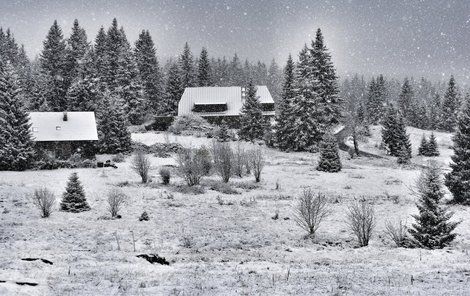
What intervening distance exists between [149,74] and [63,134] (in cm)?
3606

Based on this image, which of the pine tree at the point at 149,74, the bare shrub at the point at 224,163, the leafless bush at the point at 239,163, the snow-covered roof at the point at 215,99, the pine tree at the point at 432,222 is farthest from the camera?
the pine tree at the point at 149,74

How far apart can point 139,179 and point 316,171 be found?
16.5 m

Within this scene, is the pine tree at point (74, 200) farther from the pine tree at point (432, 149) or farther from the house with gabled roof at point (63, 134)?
the pine tree at point (432, 149)

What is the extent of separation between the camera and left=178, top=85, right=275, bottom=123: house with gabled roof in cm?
6738

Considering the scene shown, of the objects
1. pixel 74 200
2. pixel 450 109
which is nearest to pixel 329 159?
pixel 74 200

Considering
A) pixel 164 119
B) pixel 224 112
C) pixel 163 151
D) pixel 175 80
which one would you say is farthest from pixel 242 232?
pixel 175 80

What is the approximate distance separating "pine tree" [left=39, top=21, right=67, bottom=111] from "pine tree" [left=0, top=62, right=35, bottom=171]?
2583cm

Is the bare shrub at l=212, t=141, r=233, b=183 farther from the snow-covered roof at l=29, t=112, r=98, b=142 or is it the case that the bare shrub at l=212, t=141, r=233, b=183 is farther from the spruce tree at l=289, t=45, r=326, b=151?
the spruce tree at l=289, t=45, r=326, b=151

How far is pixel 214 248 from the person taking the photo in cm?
1717

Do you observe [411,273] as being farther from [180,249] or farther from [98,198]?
[98,198]

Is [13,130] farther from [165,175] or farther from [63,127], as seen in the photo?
[165,175]

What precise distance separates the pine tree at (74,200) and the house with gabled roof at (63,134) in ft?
65.3

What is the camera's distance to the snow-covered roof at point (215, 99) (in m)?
68.1

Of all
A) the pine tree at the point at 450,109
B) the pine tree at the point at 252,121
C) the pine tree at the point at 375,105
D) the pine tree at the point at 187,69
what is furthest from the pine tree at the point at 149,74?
the pine tree at the point at 450,109
